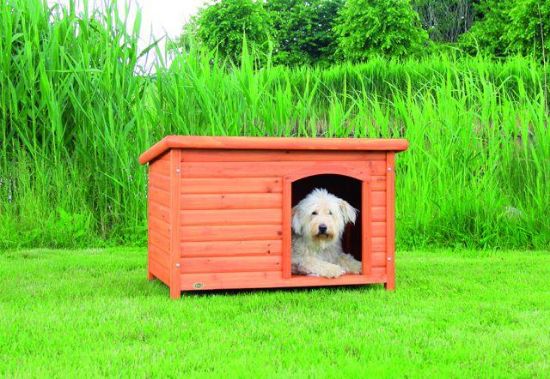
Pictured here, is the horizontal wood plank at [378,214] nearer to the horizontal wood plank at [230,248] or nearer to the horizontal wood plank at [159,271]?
the horizontal wood plank at [230,248]

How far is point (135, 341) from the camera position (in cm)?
306

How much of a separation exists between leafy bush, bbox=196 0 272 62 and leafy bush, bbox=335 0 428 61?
2801 millimetres

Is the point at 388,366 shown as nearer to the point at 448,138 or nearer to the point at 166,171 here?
the point at 166,171

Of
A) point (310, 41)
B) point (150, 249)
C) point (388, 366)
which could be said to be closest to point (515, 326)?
point (388, 366)

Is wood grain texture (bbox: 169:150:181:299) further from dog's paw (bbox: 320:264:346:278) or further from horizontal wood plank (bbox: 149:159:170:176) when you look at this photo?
dog's paw (bbox: 320:264:346:278)

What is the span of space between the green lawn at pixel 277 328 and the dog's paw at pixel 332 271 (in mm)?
106

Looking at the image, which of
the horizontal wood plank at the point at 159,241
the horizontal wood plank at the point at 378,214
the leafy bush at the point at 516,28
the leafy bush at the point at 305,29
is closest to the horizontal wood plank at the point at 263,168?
the horizontal wood plank at the point at 378,214

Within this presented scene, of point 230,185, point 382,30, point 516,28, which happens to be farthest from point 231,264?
point 516,28

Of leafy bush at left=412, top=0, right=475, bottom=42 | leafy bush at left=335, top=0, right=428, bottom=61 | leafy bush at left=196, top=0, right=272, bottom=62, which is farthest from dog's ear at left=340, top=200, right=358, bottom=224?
leafy bush at left=412, top=0, right=475, bottom=42

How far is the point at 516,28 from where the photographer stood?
20484 millimetres

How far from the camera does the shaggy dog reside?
4.32 m

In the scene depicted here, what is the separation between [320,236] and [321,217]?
130mm

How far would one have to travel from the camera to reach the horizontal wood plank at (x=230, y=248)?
13.4 feet

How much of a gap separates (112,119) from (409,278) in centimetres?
309
